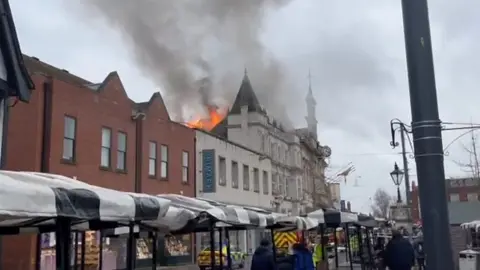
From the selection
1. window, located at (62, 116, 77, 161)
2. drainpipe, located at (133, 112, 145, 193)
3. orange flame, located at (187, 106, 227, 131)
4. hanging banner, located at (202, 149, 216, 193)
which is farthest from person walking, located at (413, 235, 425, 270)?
orange flame, located at (187, 106, 227, 131)

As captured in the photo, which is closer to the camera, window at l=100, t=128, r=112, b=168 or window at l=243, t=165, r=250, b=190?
window at l=100, t=128, r=112, b=168

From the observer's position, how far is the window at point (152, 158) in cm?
2898

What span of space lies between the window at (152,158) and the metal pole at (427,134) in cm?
2497

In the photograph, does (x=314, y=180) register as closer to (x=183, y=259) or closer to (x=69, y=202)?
(x=183, y=259)

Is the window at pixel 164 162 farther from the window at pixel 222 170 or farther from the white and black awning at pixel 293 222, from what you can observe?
the white and black awning at pixel 293 222

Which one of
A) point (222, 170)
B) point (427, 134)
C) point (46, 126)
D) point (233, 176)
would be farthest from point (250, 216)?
point (233, 176)

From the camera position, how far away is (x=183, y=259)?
1249 inches

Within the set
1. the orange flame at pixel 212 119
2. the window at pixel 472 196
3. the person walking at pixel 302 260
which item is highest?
the orange flame at pixel 212 119

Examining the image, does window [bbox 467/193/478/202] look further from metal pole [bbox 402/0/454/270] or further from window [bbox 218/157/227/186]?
metal pole [bbox 402/0/454/270]

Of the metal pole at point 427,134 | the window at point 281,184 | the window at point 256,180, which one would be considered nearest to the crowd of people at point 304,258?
the metal pole at point 427,134

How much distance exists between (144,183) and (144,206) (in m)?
21.1

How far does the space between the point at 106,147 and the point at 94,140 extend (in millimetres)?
1153

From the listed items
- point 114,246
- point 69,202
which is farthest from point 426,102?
point 114,246

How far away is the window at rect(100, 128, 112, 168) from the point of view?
2531 centimetres
